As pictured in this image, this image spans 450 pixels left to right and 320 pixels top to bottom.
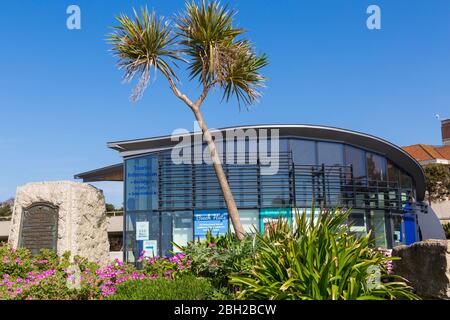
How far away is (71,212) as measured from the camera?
1340cm

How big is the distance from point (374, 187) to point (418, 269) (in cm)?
1651

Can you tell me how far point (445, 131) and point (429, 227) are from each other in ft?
131

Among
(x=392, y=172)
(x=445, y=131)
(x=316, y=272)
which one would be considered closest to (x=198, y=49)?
(x=316, y=272)

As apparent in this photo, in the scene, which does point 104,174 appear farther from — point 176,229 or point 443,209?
point 443,209

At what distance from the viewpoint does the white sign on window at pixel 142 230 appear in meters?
22.0

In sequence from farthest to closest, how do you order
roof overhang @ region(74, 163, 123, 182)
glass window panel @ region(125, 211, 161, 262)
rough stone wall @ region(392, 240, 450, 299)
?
roof overhang @ region(74, 163, 123, 182), glass window panel @ region(125, 211, 161, 262), rough stone wall @ region(392, 240, 450, 299)

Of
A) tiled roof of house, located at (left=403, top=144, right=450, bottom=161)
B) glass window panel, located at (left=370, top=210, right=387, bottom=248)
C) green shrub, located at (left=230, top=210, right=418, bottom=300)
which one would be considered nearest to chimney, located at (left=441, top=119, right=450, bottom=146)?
tiled roof of house, located at (left=403, top=144, right=450, bottom=161)

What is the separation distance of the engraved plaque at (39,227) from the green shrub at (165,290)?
5674 millimetres

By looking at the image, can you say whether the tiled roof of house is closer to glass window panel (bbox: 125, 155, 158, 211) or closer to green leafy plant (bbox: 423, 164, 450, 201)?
green leafy plant (bbox: 423, 164, 450, 201)

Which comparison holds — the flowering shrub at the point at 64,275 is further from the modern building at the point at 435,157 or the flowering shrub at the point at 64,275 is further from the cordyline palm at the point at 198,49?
the modern building at the point at 435,157

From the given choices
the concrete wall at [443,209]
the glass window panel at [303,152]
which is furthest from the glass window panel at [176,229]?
the concrete wall at [443,209]

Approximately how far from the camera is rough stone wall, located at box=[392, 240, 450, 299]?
7086 mm
